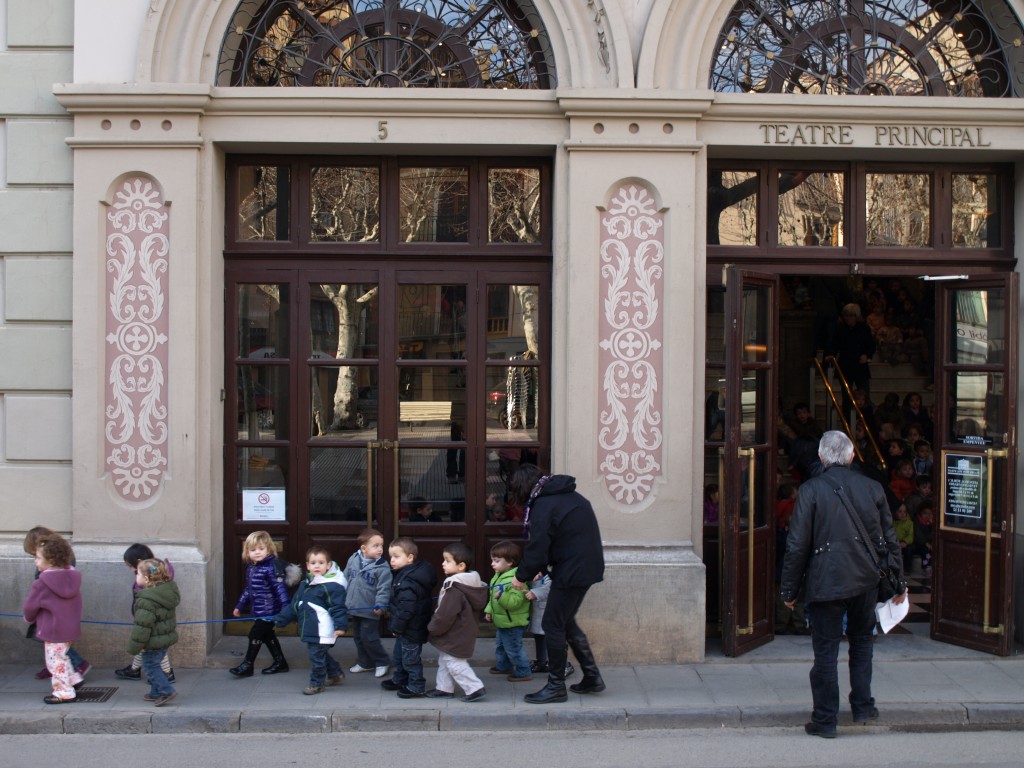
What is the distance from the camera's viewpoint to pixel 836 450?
6898mm

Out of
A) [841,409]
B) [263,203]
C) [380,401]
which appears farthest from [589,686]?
[841,409]

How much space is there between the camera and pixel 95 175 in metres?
8.17

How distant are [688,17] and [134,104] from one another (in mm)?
4346

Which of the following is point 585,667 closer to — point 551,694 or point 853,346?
point 551,694

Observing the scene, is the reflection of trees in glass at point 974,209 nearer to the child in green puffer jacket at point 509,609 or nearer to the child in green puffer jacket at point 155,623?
the child in green puffer jacket at point 509,609

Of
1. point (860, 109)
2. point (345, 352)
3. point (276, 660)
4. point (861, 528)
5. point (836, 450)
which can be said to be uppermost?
point (860, 109)

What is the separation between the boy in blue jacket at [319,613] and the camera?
24.6 ft

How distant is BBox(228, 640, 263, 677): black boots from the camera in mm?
7887

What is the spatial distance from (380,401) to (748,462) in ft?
9.85

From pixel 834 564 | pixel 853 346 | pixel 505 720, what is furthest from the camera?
pixel 853 346

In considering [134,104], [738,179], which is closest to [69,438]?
[134,104]

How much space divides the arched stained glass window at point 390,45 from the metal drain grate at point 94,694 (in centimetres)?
476

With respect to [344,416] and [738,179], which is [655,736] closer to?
[344,416]

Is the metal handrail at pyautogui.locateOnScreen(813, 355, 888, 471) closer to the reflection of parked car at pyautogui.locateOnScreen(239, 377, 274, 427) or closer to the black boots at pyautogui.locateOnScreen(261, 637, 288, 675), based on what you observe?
the reflection of parked car at pyautogui.locateOnScreen(239, 377, 274, 427)
